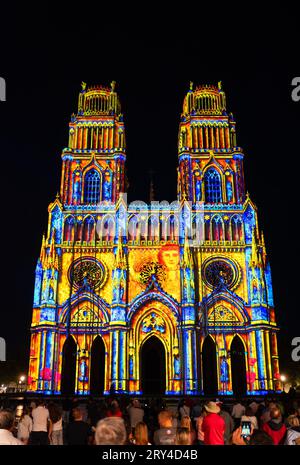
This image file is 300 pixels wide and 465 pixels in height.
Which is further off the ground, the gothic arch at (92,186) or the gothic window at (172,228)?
the gothic arch at (92,186)

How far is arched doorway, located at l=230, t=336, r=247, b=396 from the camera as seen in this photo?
145 ft

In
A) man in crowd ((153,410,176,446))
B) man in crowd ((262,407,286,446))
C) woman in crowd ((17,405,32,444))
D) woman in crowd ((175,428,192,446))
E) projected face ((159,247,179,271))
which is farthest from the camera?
projected face ((159,247,179,271))

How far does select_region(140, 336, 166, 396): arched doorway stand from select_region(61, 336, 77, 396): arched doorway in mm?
6608

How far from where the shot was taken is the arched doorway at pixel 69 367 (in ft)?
144

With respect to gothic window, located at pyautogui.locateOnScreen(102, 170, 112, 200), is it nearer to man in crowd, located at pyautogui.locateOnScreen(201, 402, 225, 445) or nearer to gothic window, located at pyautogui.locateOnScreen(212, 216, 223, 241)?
gothic window, located at pyautogui.locateOnScreen(212, 216, 223, 241)

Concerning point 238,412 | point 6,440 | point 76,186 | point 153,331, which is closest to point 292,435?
point 6,440

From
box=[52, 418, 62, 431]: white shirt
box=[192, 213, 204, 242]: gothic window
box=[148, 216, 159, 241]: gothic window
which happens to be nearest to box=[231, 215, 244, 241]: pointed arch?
box=[192, 213, 204, 242]: gothic window

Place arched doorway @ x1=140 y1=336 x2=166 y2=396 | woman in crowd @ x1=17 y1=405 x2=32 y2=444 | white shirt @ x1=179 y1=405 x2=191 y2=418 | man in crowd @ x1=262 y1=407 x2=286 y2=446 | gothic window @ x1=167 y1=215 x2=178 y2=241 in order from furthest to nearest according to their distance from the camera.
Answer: gothic window @ x1=167 y1=215 x2=178 y2=241
arched doorway @ x1=140 y1=336 x2=166 y2=396
white shirt @ x1=179 y1=405 x2=191 y2=418
woman in crowd @ x1=17 y1=405 x2=32 y2=444
man in crowd @ x1=262 y1=407 x2=286 y2=446

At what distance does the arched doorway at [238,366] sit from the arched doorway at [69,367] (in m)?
15.4

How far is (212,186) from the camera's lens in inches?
2072

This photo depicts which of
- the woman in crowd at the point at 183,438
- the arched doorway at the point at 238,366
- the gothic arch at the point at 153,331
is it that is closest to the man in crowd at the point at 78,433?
the woman in crowd at the point at 183,438

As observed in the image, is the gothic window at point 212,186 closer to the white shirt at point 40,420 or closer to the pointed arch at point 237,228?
the pointed arch at point 237,228

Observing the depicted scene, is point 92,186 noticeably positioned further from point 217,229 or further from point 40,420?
point 40,420
